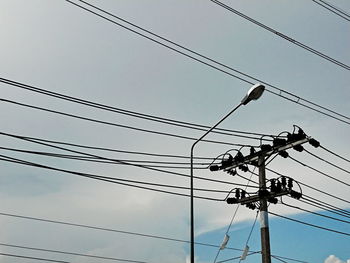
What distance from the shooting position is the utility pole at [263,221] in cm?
2080

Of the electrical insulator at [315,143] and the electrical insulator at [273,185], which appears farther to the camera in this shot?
the electrical insulator at [315,143]

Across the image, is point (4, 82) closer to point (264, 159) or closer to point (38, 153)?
point (38, 153)

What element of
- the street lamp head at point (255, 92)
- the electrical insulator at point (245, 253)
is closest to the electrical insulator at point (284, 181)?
the electrical insulator at point (245, 253)

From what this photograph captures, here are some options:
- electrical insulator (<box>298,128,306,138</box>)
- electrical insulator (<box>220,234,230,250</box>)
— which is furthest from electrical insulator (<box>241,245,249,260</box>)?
electrical insulator (<box>298,128,306,138</box>)

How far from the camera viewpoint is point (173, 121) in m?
22.7

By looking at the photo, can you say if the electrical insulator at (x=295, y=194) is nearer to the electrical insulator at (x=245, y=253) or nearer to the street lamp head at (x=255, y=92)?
the electrical insulator at (x=245, y=253)

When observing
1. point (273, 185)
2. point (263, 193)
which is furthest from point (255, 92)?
point (273, 185)

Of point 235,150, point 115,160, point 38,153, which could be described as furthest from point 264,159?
point 38,153

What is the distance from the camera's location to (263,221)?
21.6 metres

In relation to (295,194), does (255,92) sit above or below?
above

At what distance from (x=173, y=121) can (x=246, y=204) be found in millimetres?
5020

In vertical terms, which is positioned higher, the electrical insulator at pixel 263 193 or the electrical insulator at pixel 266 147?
the electrical insulator at pixel 266 147

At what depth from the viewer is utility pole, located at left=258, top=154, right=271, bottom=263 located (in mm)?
20797

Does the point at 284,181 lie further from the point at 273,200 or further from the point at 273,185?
the point at 273,200
